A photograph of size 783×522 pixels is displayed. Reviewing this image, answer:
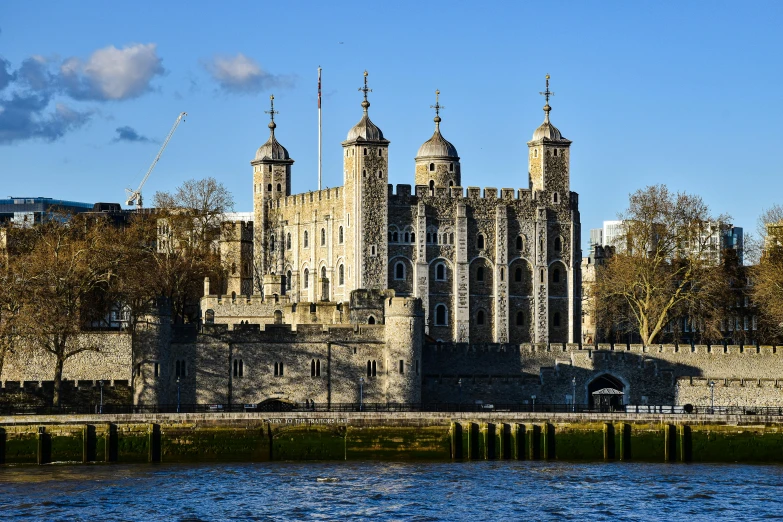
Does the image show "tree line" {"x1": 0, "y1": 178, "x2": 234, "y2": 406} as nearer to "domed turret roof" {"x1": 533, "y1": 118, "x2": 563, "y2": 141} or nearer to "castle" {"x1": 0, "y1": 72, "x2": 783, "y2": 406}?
"castle" {"x1": 0, "y1": 72, "x2": 783, "y2": 406}

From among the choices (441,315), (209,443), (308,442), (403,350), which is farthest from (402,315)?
(441,315)

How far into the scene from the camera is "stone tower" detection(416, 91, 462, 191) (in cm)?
13038

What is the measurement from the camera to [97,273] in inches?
3939

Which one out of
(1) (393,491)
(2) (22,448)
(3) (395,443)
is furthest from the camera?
(3) (395,443)

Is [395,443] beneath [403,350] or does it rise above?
beneath

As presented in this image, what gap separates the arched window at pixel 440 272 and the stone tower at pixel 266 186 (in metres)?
14.2

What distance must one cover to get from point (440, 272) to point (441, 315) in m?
2.60

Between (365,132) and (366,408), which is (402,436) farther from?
(365,132)

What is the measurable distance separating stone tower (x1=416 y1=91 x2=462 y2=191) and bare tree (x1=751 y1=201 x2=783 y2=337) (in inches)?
784

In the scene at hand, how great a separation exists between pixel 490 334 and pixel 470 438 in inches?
1502

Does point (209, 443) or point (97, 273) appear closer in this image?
point (209, 443)

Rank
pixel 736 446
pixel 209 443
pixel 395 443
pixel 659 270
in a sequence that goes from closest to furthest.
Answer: pixel 209 443 < pixel 395 443 < pixel 736 446 < pixel 659 270

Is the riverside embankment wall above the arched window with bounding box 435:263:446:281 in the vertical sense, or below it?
below

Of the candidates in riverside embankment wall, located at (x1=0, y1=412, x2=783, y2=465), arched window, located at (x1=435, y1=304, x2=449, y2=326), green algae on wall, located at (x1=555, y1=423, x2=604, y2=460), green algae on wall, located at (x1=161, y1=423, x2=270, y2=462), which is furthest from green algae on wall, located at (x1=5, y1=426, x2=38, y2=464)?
arched window, located at (x1=435, y1=304, x2=449, y2=326)
